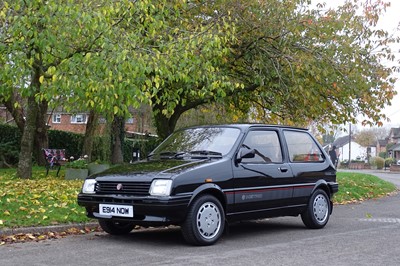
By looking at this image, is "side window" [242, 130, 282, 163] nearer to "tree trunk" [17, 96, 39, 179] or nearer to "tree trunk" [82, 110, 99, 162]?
"tree trunk" [17, 96, 39, 179]

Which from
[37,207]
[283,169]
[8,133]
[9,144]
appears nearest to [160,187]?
[283,169]

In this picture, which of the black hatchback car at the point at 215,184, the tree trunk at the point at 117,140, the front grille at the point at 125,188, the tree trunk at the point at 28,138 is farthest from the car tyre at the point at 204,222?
the tree trunk at the point at 117,140

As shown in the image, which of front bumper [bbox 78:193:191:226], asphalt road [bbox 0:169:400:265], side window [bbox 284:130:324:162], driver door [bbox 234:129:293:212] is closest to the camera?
asphalt road [bbox 0:169:400:265]

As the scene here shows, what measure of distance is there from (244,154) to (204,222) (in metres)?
1.27

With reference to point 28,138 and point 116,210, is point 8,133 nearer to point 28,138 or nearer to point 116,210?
point 28,138

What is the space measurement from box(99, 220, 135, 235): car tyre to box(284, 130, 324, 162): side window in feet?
9.71

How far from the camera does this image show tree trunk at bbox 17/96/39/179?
1620cm

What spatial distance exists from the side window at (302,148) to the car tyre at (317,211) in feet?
2.05

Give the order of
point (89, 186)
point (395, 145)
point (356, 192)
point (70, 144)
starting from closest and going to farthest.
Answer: point (89, 186)
point (356, 192)
point (70, 144)
point (395, 145)

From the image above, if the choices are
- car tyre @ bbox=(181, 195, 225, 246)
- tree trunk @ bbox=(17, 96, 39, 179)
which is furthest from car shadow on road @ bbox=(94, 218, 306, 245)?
tree trunk @ bbox=(17, 96, 39, 179)

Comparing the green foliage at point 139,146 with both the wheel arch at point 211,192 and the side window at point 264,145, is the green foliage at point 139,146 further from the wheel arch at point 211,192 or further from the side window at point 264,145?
the wheel arch at point 211,192

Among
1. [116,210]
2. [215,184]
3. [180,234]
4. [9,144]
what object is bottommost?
[180,234]

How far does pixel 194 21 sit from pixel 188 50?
317 cm

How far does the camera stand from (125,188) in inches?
285
